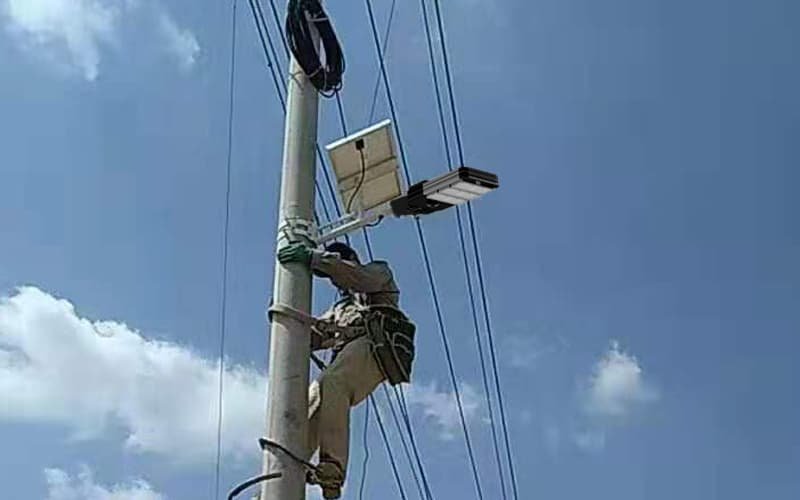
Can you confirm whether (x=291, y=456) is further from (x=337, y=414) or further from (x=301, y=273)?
(x=301, y=273)

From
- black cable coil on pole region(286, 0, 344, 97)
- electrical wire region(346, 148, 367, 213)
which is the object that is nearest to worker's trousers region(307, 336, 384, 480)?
electrical wire region(346, 148, 367, 213)

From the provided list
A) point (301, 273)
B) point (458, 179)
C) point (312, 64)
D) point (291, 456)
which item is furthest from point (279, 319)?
point (312, 64)

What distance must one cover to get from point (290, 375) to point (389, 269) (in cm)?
104

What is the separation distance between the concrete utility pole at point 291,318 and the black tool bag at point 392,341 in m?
0.48

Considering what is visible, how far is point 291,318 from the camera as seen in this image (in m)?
6.14

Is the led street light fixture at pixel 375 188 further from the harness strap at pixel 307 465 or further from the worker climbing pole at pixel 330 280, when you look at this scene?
the harness strap at pixel 307 465

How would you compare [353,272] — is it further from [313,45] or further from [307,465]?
[313,45]

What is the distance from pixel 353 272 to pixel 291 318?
20.6 inches

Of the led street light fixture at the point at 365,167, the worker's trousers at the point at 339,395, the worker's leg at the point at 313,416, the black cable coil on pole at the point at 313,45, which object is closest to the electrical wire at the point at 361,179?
the led street light fixture at the point at 365,167

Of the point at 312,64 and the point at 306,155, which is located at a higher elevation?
the point at 312,64

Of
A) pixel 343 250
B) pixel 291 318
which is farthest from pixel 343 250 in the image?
pixel 291 318

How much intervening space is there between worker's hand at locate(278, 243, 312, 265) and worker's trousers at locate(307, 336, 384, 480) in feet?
1.82

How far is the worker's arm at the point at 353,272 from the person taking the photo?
252 inches

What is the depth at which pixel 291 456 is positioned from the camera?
5.84m
